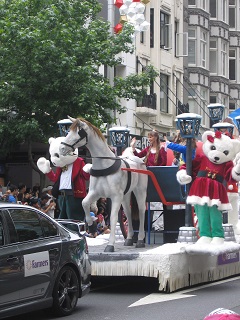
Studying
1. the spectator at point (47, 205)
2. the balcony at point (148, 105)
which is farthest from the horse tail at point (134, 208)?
the balcony at point (148, 105)

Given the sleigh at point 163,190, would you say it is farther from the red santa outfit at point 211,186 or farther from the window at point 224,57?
the window at point 224,57

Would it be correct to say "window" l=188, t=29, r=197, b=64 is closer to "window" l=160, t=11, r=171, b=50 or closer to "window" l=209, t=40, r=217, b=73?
"window" l=209, t=40, r=217, b=73

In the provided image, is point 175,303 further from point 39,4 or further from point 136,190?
point 39,4

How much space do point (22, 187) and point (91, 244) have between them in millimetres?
9791

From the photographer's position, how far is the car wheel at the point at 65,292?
10.3 metres

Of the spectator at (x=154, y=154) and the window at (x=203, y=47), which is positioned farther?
the window at (x=203, y=47)

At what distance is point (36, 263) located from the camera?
9.82 meters

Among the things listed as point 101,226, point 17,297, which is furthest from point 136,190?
point 101,226

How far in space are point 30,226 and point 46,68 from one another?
15.2 metres

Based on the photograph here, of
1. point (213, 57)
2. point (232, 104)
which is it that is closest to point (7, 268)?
point (213, 57)

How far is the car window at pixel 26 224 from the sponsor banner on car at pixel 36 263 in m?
0.22

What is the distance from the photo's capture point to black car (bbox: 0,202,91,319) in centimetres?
939

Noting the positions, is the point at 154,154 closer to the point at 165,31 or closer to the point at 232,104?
the point at 165,31

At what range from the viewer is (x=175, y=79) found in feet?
144
